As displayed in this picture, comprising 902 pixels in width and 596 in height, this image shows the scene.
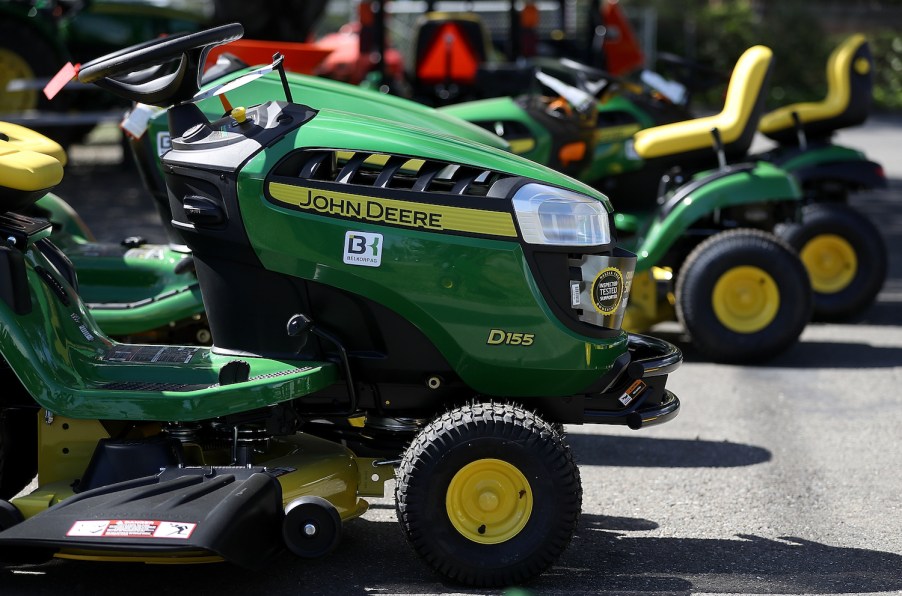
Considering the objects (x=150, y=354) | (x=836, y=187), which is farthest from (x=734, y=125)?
(x=150, y=354)

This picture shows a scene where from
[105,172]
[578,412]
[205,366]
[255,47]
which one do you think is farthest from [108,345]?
[105,172]

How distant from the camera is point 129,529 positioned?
11.5ft

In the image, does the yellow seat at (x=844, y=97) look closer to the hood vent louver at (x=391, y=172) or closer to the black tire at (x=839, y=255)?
the black tire at (x=839, y=255)

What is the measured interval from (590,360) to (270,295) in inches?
40.0

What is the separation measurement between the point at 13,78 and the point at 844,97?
7.39 m

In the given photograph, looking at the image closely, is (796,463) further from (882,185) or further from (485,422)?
(882,185)

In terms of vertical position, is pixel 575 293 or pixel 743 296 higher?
pixel 575 293

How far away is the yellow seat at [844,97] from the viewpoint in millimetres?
8102

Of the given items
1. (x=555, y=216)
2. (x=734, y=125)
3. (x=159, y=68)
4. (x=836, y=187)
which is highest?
(x=159, y=68)

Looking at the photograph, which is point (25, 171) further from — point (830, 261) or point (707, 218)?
point (830, 261)

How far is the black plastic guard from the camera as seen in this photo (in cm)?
346

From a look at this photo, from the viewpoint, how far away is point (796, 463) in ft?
17.3

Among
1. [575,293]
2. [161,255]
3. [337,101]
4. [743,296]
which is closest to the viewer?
[575,293]

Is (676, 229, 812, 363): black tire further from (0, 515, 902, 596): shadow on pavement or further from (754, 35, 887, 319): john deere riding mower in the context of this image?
(0, 515, 902, 596): shadow on pavement
